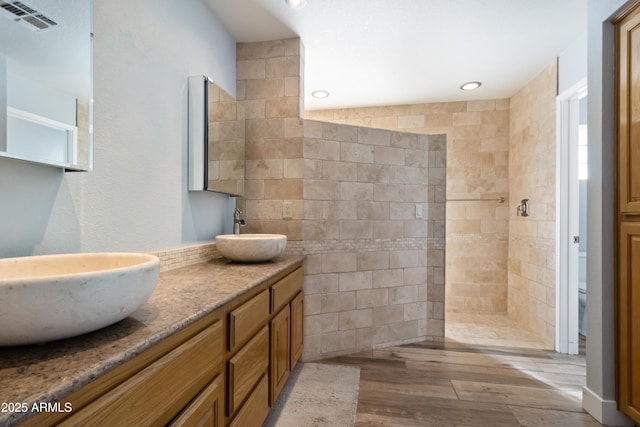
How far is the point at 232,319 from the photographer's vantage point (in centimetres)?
113

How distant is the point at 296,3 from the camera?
200 centimetres

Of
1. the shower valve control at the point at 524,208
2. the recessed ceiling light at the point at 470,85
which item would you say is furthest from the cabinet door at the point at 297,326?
the recessed ceiling light at the point at 470,85

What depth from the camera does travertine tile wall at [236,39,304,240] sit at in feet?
7.96

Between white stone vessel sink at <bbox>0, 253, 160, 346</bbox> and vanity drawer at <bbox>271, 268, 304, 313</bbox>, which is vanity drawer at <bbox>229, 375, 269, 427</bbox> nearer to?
vanity drawer at <bbox>271, 268, 304, 313</bbox>

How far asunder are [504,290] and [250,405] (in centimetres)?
329

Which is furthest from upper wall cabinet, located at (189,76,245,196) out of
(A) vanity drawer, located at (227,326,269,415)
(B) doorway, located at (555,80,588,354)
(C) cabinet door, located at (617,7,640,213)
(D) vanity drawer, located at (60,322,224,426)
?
(B) doorway, located at (555,80,588,354)

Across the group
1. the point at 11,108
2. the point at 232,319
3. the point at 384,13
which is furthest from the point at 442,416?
the point at 384,13

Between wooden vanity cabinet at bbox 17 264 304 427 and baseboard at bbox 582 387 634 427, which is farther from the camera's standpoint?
baseboard at bbox 582 387 634 427

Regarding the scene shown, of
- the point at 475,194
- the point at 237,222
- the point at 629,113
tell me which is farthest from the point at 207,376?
the point at 475,194

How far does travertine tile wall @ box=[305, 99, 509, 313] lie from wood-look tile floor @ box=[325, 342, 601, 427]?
1.00 m

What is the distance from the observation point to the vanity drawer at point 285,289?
1616mm

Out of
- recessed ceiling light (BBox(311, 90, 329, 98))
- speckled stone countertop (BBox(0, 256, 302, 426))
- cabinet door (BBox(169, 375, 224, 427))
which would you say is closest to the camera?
speckled stone countertop (BBox(0, 256, 302, 426))

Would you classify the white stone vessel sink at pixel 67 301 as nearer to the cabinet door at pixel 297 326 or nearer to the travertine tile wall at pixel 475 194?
the cabinet door at pixel 297 326

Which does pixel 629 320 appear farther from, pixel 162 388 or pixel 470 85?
pixel 470 85
